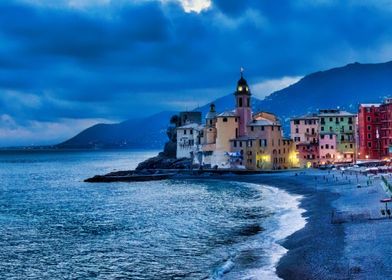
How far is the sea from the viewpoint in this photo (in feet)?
113

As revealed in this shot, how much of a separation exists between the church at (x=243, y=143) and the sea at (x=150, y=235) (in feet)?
130

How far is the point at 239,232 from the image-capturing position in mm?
47219

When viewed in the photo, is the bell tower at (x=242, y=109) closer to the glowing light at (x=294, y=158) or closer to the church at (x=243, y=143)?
the church at (x=243, y=143)

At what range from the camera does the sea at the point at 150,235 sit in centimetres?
3450

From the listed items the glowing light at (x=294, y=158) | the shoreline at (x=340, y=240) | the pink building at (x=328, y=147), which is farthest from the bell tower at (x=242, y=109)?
the shoreline at (x=340, y=240)

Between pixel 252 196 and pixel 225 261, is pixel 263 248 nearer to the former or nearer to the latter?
pixel 225 261

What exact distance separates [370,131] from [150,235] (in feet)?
322

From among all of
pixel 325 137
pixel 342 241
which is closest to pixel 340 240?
pixel 342 241

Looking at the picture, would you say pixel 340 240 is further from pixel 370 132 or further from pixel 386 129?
pixel 370 132

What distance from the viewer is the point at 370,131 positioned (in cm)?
13138

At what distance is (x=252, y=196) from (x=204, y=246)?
39.3 meters

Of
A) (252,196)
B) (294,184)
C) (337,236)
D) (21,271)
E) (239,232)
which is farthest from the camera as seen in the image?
(294,184)

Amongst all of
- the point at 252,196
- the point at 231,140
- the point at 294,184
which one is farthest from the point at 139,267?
the point at 231,140

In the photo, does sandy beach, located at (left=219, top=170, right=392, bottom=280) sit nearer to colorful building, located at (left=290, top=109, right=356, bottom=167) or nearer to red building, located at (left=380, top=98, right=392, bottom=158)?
red building, located at (left=380, top=98, right=392, bottom=158)
